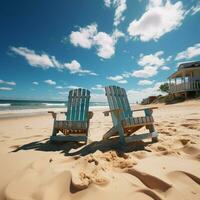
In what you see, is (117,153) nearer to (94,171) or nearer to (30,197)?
(94,171)

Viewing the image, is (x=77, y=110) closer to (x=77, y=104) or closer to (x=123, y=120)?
(x=77, y=104)

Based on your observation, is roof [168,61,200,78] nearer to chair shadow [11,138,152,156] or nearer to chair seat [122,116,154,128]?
chair seat [122,116,154,128]

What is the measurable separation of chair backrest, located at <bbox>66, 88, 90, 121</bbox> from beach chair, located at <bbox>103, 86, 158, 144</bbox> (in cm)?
87

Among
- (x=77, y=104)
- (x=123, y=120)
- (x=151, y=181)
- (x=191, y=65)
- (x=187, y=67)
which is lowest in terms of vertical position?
(x=151, y=181)

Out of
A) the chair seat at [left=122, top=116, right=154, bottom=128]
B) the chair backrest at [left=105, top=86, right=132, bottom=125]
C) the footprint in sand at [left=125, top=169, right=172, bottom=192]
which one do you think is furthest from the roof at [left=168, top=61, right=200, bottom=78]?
the footprint in sand at [left=125, top=169, right=172, bottom=192]

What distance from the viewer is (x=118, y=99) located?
4.17 metres

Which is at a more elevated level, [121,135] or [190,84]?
[190,84]

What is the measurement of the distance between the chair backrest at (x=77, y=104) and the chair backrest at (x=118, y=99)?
846mm

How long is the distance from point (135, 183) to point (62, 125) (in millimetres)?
2351

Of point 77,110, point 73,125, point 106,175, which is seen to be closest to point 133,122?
point 73,125

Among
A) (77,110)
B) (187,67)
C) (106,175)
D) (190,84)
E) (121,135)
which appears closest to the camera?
(106,175)

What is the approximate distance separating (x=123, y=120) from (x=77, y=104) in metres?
1.75

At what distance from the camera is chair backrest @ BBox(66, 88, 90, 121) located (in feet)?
14.9

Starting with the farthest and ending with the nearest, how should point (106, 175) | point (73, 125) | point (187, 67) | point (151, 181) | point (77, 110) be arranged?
point (187, 67) < point (77, 110) < point (73, 125) < point (106, 175) < point (151, 181)
